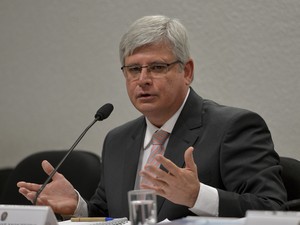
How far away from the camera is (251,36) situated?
3664 millimetres

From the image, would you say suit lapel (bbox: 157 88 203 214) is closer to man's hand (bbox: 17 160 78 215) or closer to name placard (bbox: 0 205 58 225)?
man's hand (bbox: 17 160 78 215)

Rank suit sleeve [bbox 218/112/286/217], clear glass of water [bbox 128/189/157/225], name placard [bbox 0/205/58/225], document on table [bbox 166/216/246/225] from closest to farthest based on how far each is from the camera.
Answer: document on table [bbox 166/216/246/225] < clear glass of water [bbox 128/189/157/225] < name placard [bbox 0/205/58/225] < suit sleeve [bbox 218/112/286/217]

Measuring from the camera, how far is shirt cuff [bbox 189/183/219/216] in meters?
2.30

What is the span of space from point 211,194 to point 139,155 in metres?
0.71

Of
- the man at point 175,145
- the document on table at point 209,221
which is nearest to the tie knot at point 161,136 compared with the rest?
the man at point 175,145

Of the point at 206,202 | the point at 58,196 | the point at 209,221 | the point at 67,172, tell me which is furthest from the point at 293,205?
the point at 67,172

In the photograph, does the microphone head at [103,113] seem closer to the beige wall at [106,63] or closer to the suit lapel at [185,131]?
the suit lapel at [185,131]

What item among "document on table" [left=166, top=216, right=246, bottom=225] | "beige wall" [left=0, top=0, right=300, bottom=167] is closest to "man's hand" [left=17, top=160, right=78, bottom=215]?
"document on table" [left=166, top=216, right=246, bottom=225]

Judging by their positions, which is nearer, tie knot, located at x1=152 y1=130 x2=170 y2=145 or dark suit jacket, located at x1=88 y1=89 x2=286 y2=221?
dark suit jacket, located at x1=88 y1=89 x2=286 y2=221

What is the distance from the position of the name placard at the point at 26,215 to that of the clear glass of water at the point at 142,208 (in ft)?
0.96

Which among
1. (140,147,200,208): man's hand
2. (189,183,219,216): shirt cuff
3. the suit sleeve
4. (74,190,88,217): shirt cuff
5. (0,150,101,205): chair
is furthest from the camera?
(0,150,101,205): chair

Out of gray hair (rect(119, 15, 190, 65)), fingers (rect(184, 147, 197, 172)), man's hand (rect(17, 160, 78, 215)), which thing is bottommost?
man's hand (rect(17, 160, 78, 215))

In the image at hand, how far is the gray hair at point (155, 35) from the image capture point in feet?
9.21

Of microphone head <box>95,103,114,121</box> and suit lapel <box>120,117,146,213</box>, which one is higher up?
microphone head <box>95,103,114,121</box>
